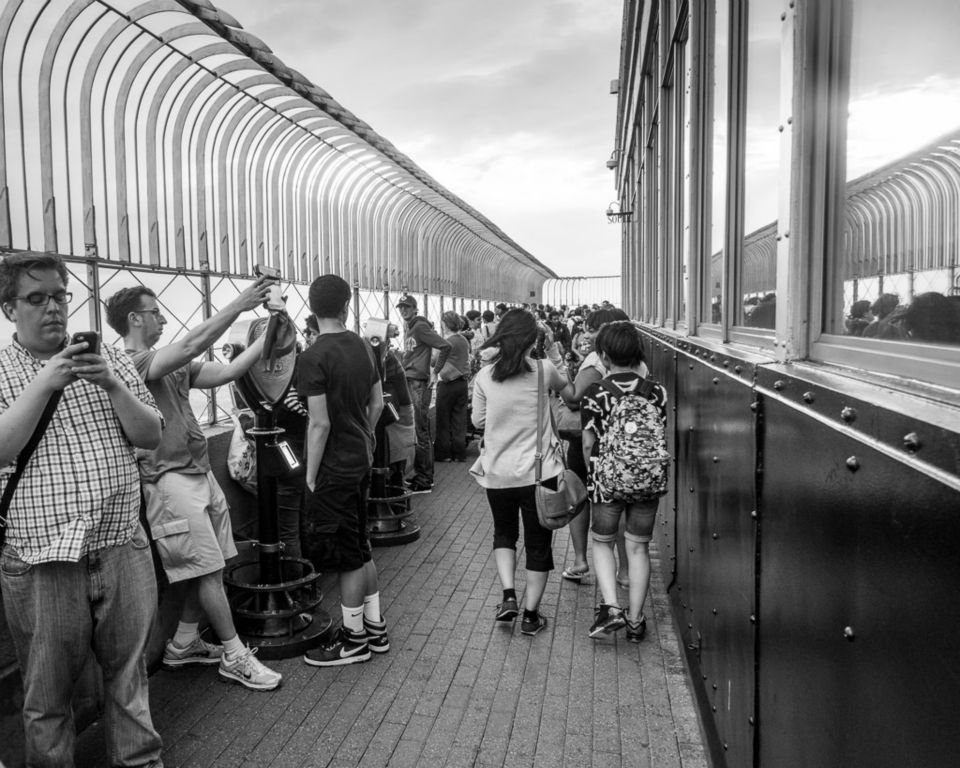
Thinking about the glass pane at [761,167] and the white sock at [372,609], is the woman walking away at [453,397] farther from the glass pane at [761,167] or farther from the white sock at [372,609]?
the glass pane at [761,167]

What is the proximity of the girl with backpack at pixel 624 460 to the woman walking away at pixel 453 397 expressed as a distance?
16.7 ft

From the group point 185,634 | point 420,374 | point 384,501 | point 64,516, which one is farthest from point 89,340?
point 420,374

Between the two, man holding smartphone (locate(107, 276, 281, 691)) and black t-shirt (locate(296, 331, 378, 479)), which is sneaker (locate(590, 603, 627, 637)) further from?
man holding smartphone (locate(107, 276, 281, 691))

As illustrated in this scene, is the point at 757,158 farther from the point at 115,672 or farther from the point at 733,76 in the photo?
the point at 115,672

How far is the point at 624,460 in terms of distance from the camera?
457 cm

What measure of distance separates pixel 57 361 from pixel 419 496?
643 centimetres

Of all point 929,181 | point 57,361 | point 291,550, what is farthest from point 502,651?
point 929,181

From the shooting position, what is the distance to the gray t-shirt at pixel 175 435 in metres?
3.97

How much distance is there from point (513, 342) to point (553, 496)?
89 centimetres

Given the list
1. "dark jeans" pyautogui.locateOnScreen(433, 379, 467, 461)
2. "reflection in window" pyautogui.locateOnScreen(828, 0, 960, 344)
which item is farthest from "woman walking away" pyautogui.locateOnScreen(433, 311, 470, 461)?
"reflection in window" pyautogui.locateOnScreen(828, 0, 960, 344)

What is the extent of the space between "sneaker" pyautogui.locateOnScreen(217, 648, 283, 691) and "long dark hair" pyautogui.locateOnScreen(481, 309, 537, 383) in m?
1.95

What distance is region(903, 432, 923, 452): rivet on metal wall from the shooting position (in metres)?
0.95

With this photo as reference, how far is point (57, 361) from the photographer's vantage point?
2.59 metres

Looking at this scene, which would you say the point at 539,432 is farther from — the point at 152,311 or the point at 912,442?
the point at 912,442
